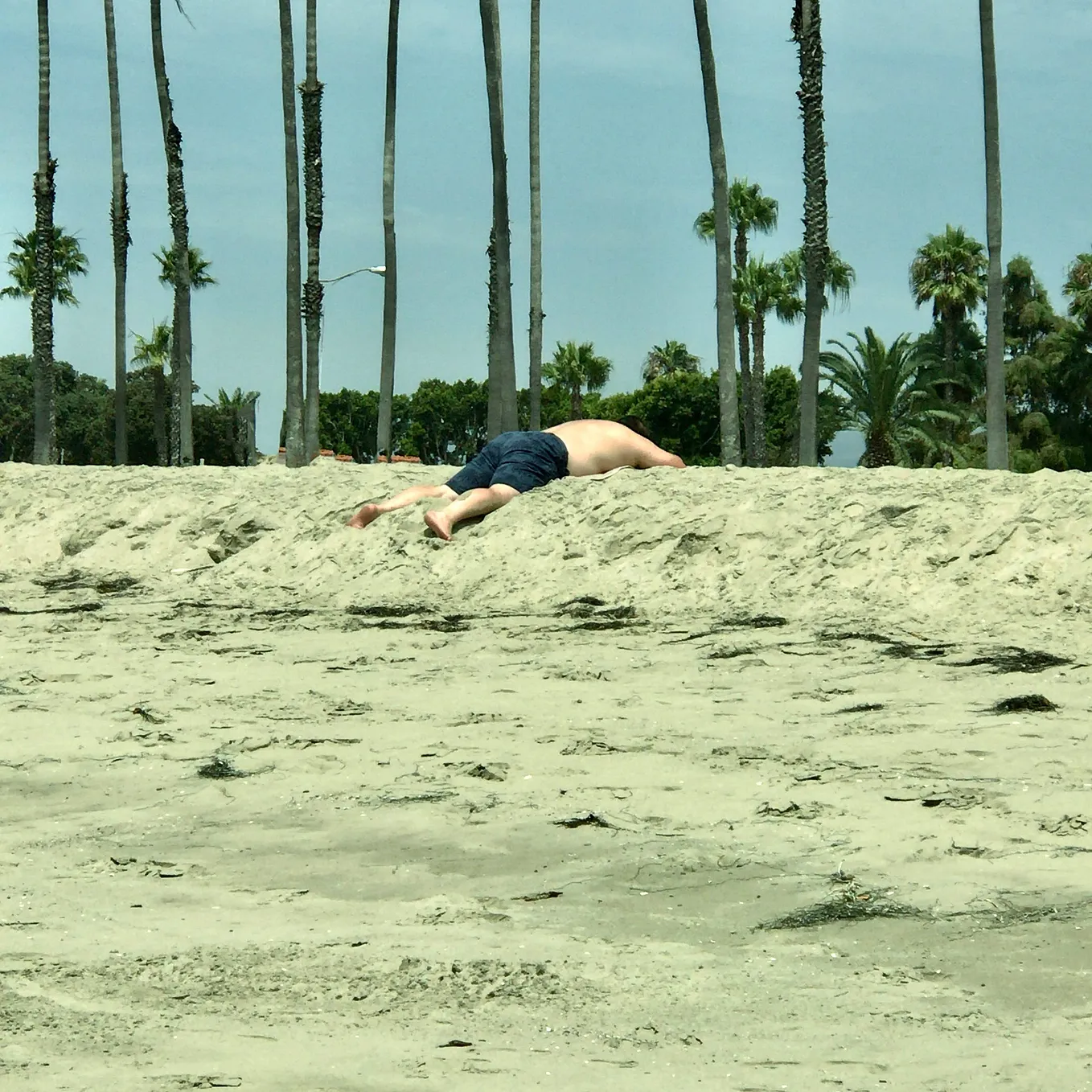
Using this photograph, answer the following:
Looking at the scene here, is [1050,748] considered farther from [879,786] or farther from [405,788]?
[405,788]

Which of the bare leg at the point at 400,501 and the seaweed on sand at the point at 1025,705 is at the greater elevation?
the bare leg at the point at 400,501

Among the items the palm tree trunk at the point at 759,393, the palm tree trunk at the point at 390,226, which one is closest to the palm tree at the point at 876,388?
the palm tree trunk at the point at 759,393

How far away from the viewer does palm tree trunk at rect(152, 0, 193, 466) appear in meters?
23.7

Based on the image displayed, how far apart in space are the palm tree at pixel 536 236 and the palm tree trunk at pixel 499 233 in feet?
12.5

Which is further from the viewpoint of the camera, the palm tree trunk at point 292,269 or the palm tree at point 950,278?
the palm tree at point 950,278

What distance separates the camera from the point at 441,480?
1234 centimetres

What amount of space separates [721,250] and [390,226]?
28.7 feet

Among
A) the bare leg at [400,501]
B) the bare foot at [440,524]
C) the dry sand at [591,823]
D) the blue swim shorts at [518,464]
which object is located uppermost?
the blue swim shorts at [518,464]

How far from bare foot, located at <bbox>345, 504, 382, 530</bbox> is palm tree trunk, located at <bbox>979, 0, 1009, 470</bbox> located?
34.6ft

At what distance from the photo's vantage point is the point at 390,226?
2638 cm

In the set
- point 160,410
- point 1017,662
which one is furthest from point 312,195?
point 160,410

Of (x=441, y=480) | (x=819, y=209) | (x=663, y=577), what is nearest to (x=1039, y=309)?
(x=819, y=209)

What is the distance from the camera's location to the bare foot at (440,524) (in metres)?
9.61

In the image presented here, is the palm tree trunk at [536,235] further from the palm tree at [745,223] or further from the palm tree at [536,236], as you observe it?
the palm tree at [745,223]
